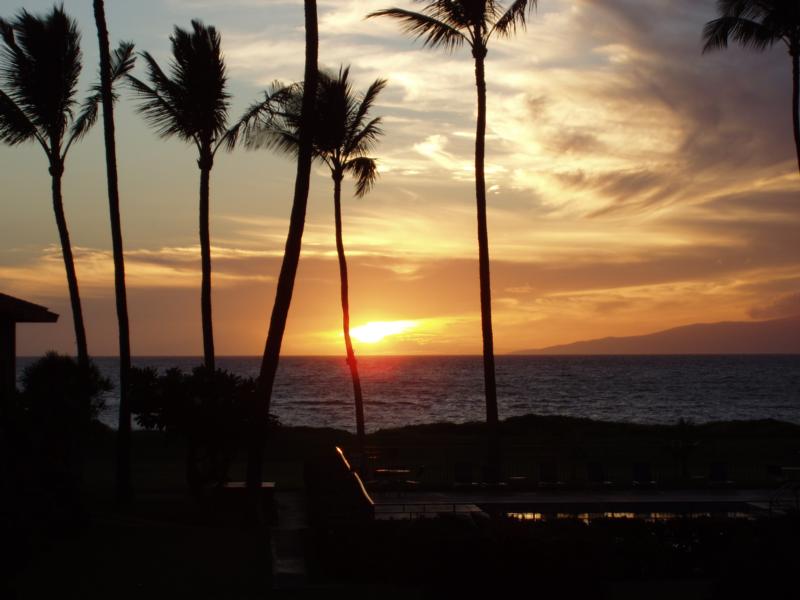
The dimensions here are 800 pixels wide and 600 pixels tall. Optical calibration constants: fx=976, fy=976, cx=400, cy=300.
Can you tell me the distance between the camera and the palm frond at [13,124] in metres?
25.8

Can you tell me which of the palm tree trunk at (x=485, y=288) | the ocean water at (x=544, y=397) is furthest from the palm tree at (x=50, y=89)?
the ocean water at (x=544, y=397)

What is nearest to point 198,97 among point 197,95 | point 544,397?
point 197,95

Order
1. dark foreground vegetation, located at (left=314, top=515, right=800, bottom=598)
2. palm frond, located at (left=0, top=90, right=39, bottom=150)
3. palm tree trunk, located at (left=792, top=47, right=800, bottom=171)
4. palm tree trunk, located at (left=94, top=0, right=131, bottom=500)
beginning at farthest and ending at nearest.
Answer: palm tree trunk, located at (left=792, top=47, right=800, bottom=171) → palm frond, located at (left=0, top=90, right=39, bottom=150) → palm tree trunk, located at (left=94, top=0, right=131, bottom=500) → dark foreground vegetation, located at (left=314, top=515, right=800, bottom=598)

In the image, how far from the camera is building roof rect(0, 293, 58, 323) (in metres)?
18.7

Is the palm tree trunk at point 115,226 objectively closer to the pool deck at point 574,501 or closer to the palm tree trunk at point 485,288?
the pool deck at point 574,501

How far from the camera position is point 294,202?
2117 centimetres

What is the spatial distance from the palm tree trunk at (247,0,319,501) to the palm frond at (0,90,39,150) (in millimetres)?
9264

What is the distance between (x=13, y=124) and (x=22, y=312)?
9.16m

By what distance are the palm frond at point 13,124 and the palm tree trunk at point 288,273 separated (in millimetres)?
9264

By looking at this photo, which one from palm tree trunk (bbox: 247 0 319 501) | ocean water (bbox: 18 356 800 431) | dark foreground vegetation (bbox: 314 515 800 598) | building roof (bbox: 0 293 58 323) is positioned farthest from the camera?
ocean water (bbox: 18 356 800 431)

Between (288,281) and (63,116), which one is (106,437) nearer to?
(63,116)

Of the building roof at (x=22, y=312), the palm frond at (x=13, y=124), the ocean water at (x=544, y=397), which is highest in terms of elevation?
the palm frond at (x=13, y=124)

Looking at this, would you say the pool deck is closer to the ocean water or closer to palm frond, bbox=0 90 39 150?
palm frond, bbox=0 90 39 150

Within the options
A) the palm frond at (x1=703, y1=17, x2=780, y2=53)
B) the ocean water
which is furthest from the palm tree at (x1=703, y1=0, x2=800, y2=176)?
the ocean water
